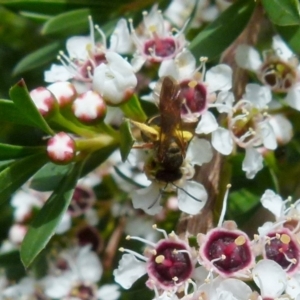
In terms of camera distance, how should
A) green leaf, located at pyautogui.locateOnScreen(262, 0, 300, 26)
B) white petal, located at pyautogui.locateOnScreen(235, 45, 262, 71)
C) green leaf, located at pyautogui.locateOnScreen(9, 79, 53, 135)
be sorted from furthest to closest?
1. white petal, located at pyautogui.locateOnScreen(235, 45, 262, 71)
2. green leaf, located at pyautogui.locateOnScreen(262, 0, 300, 26)
3. green leaf, located at pyautogui.locateOnScreen(9, 79, 53, 135)

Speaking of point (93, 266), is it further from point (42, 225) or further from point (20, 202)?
point (42, 225)

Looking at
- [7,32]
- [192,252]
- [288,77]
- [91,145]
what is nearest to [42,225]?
[91,145]

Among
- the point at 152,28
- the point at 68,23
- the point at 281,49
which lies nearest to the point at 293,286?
the point at 281,49

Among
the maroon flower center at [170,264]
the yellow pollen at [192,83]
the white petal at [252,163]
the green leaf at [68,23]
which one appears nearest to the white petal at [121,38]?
the green leaf at [68,23]

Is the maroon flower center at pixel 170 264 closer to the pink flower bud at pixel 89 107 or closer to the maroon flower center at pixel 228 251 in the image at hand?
the maroon flower center at pixel 228 251

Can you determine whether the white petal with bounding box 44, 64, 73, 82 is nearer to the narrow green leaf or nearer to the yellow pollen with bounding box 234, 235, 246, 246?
the narrow green leaf

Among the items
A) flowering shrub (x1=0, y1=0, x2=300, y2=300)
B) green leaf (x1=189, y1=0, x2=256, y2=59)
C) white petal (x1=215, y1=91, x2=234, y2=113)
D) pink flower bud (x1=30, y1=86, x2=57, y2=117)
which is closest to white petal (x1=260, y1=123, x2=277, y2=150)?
flowering shrub (x1=0, y1=0, x2=300, y2=300)

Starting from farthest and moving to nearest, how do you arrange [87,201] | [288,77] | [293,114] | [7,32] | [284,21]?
[7,32]
[87,201]
[293,114]
[288,77]
[284,21]

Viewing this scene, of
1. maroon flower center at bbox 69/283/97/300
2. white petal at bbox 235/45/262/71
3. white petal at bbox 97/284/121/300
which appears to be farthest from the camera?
maroon flower center at bbox 69/283/97/300
